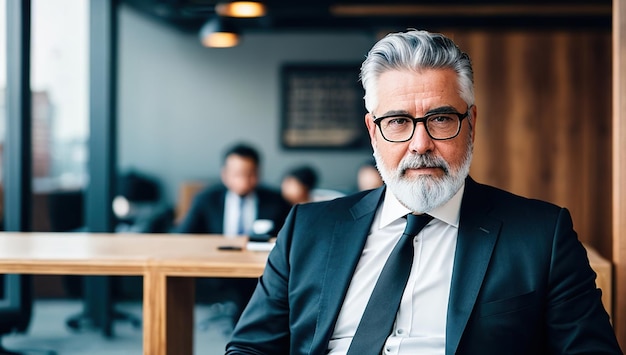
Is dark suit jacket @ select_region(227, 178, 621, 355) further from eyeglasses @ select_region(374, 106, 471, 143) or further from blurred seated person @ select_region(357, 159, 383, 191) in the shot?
blurred seated person @ select_region(357, 159, 383, 191)

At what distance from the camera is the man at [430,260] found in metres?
1.60

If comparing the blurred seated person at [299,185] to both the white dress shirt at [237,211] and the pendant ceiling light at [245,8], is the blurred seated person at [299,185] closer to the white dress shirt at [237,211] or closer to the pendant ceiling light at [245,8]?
the white dress shirt at [237,211]

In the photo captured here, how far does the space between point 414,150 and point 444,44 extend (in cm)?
29

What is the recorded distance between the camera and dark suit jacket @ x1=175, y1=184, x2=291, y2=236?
4.45m

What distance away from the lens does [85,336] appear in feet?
15.5

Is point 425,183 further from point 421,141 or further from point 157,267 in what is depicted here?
point 157,267

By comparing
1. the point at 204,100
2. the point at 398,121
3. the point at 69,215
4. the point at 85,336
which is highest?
the point at 204,100

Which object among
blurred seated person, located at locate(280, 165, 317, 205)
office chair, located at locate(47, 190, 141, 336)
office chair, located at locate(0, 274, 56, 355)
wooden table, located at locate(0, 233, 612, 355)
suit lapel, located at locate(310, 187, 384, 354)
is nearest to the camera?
suit lapel, located at locate(310, 187, 384, 354)

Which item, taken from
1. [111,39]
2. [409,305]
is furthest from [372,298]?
[111,39]

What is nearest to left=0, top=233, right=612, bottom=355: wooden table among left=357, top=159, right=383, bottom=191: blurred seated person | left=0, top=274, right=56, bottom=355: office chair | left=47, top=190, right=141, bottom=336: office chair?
left=0, top=274, right=56, bottom=355: office chair

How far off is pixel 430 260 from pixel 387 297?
0.15 meters

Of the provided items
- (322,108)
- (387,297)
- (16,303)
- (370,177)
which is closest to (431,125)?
(387,297)

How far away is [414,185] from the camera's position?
5.50 ft

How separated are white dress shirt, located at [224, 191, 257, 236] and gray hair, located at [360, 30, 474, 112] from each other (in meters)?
2.91
